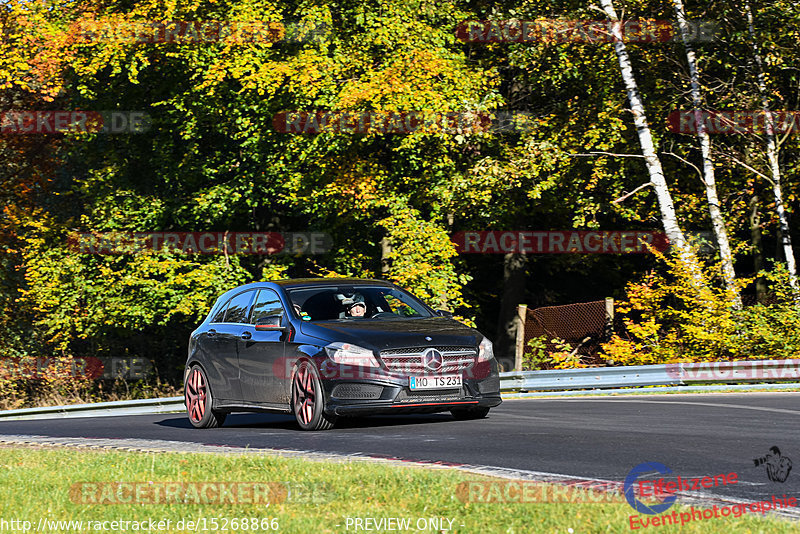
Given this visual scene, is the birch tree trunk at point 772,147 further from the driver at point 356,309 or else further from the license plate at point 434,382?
the license plate at point 434,382

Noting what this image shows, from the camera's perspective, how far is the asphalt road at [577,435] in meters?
9.15

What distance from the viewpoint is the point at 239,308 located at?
14148mm

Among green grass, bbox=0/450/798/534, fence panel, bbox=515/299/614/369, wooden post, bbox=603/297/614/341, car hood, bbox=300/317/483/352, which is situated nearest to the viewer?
green grass, bbox=0/450/798/534

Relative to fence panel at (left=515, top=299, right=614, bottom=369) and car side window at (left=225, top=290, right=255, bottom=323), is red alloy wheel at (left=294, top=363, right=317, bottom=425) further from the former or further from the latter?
fence panel at (left=515, top=299, right=614, bottom=369)

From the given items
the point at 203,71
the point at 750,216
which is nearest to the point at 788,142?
the point at 750,216

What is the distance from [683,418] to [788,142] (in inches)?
685

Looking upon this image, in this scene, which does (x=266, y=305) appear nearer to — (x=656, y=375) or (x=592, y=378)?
(x=592, y=378)

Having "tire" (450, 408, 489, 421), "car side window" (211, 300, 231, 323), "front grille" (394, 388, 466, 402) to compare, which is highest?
"car side window" (211, 300, 231, 323)

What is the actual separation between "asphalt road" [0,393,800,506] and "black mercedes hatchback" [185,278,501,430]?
Answer: 0.31m

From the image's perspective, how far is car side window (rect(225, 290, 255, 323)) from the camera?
549 inches

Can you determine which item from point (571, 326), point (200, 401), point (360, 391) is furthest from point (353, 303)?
point (571, 326)

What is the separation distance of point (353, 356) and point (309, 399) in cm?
83

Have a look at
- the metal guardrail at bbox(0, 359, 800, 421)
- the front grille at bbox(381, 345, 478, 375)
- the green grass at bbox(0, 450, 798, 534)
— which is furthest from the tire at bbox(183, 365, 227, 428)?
the metal guardrail at bbox(0, 359, 800, 421)

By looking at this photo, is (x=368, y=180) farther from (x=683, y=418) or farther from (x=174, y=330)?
(x=683, y=418)
